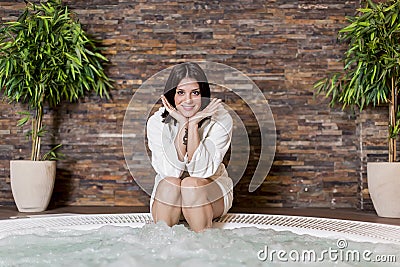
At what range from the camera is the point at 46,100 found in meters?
3.99

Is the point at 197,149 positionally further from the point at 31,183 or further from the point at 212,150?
the point at 31,183

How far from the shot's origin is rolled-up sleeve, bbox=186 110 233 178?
8.95 feet

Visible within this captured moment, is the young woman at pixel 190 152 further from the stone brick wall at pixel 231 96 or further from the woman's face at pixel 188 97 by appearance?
the stone brick wall at pixel 231 96

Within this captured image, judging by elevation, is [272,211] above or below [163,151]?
below

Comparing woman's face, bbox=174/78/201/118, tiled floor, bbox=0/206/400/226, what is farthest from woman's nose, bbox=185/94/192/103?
tiled floor, bbox=0/206/400/226

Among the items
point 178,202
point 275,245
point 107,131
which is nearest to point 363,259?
point 275,245

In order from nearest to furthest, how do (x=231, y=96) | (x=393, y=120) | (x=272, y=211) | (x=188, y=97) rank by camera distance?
(x=188, y=97) → (x=393, y=120) → (x=272, y=211) → (x=231, y=96)

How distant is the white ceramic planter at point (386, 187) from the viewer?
3430 millimetres

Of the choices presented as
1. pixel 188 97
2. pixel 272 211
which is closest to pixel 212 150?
pixel 188 97

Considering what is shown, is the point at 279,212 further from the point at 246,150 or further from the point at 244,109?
the point at 244,109

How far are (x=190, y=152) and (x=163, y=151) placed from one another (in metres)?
0.15

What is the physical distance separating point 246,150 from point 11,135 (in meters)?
1.80

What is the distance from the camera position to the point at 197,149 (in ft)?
8.95

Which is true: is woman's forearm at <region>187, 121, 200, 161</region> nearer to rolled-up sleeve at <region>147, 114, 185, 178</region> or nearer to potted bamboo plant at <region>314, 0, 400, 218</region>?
rolled-up sleeve at <region>147, 114, 185, 178</region>
